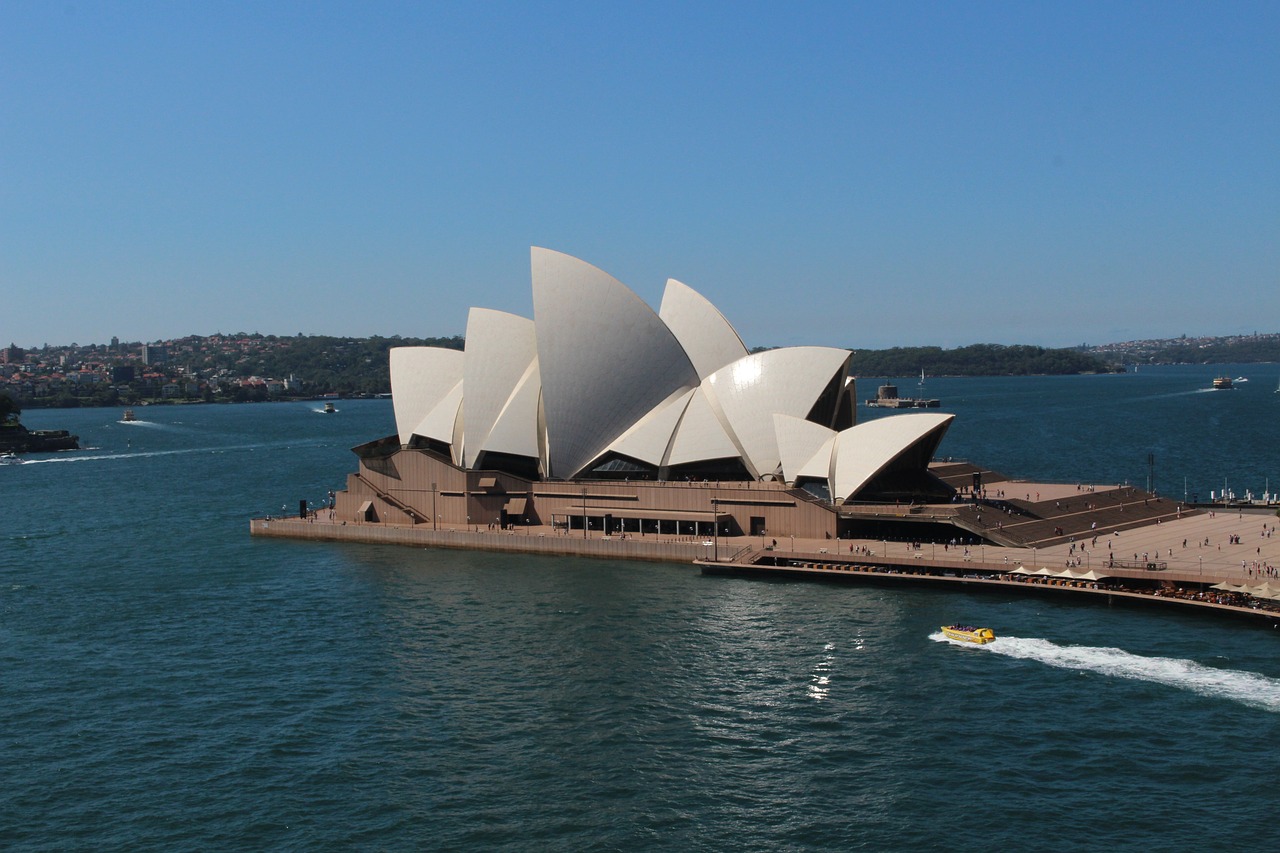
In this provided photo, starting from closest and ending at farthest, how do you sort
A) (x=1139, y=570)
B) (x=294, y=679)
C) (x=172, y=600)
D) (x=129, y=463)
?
1. (x=294, y=679)
2. (x=1139, y=570)
3. (x=172, y=600)
4. (x=129, y=463)

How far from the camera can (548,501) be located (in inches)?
2012

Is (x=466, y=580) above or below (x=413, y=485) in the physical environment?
below

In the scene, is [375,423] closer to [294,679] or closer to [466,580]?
[466,580]

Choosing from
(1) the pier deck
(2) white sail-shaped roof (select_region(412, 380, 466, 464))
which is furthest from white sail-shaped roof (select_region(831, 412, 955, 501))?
(2) white sail-shaped roof (select_region(412, 380, 466, 464))

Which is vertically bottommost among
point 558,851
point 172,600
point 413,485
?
point 558,851

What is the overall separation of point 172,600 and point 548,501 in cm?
1703

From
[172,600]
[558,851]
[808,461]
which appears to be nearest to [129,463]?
[172,600]

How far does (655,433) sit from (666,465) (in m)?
1.61

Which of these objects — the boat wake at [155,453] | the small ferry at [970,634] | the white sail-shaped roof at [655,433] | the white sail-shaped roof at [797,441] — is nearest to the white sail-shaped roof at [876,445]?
the white sail-shaped roof at [797,441]

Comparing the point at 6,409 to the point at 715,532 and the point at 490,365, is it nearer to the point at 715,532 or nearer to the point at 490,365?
the point at 490,365

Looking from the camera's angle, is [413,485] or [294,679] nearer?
[294,679]

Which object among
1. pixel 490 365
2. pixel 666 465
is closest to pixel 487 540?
pixel 666 465

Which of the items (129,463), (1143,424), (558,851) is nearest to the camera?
(558,851)

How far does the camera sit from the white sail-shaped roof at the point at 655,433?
50281 mm
